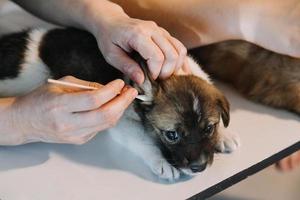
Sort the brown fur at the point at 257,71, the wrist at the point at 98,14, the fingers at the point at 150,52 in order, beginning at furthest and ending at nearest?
the brown fur at the point at 257,71 < the wrist at the point at 98,14 < the fingers at the point at 150,52

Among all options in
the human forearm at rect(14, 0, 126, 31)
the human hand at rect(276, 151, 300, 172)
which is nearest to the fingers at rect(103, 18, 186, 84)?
the human forearm at rect(14, 0, 126, 31)

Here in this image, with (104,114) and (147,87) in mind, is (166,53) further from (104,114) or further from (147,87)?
(104,114)

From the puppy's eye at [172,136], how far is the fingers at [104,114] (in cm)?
13

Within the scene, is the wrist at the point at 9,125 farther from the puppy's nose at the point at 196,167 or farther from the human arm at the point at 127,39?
the puppy's nose at the point at 196,167

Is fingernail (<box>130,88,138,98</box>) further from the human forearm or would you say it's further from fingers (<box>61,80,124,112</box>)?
the human forearm

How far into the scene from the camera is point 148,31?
3.27 feet

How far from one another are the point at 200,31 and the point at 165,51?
283 mm

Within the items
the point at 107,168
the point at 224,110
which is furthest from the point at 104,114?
the point at 224,110

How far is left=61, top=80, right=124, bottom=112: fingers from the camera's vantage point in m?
0.87

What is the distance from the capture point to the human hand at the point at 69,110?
0.88m

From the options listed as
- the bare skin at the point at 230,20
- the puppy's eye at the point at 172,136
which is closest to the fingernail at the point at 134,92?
the puppy's eye at the point at 172,136

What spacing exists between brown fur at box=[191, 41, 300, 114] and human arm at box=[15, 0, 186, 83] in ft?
0.95

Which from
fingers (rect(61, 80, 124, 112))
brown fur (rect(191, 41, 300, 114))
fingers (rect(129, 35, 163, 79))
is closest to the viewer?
fingers (rect(61, 80, 124, 112))

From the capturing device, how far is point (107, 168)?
100 cm
